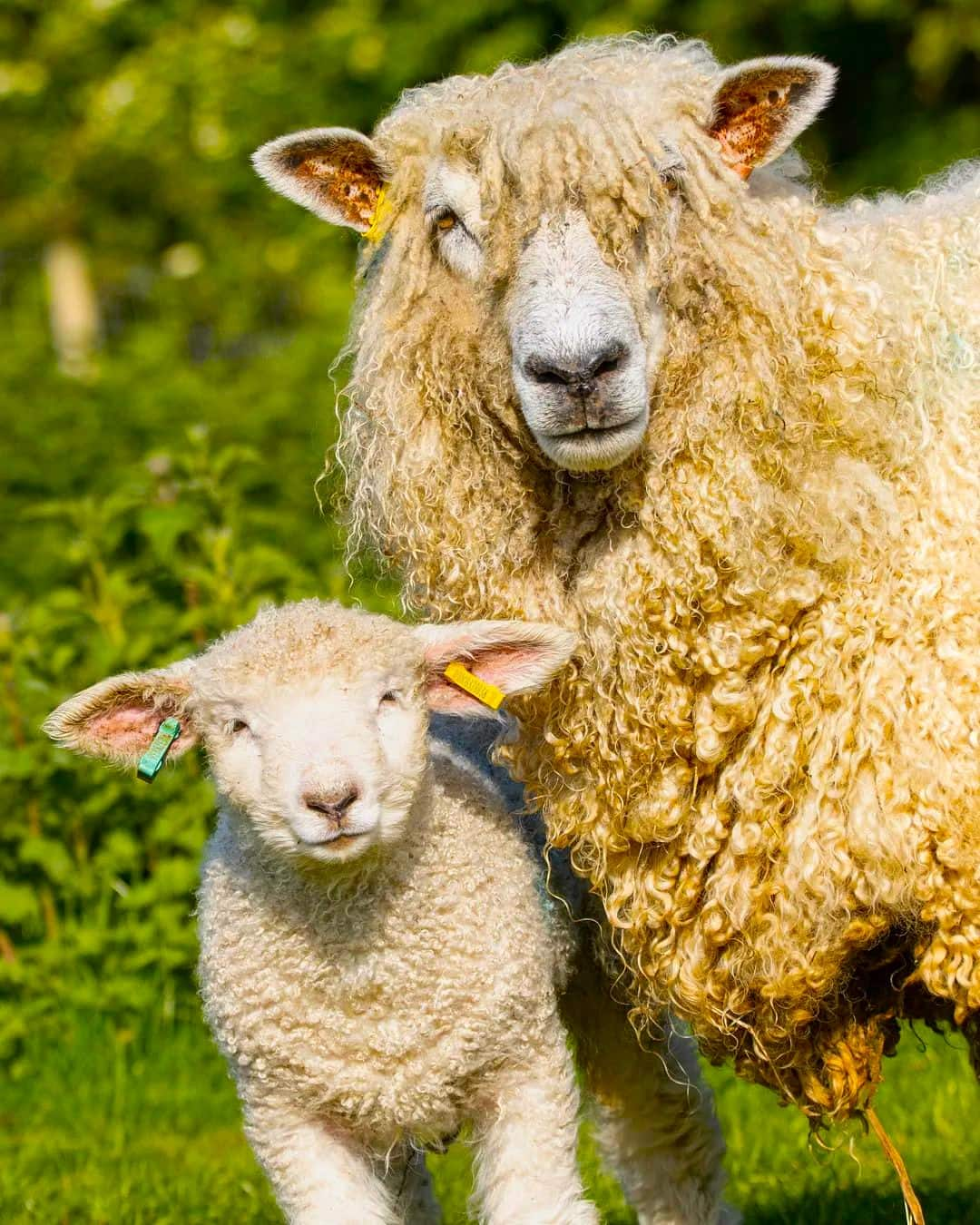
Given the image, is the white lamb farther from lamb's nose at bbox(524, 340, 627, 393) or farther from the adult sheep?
lamb's nose at bbox(524, 340, 627, 393)

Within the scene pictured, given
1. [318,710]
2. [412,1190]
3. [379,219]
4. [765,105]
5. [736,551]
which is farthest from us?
[412,1190]

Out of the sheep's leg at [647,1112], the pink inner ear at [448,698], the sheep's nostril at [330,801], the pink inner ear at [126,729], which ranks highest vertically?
the pink inner ear at [448,698]

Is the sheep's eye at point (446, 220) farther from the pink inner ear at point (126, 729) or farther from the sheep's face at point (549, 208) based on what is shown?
Answer: the pink inner ear at point (126, 729)

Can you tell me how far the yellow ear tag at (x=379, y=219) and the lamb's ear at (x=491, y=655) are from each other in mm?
727

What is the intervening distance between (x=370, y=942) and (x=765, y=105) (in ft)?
5.17

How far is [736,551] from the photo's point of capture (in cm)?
343

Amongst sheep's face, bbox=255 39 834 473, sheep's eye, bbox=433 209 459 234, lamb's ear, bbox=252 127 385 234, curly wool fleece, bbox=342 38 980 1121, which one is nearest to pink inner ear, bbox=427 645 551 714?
curly wool fleece, bbox=342 38 980 1121

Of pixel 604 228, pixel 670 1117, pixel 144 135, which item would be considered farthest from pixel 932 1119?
pixel 144 135

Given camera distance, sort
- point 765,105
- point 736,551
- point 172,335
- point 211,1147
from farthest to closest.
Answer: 1. point 172,335
2. point 211,1147
3. point 765,105
4. point 736,551

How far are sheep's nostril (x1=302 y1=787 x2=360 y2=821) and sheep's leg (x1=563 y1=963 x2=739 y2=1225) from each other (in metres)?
0.93

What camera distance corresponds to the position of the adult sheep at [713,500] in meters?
3.29

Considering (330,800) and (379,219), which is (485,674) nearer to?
(330,800)

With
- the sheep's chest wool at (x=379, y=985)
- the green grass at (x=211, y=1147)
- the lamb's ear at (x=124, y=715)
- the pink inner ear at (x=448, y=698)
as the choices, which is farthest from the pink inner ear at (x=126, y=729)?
the green grass at (x=211, y=1147)

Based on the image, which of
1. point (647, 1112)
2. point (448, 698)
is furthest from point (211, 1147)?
point (448, 698)
